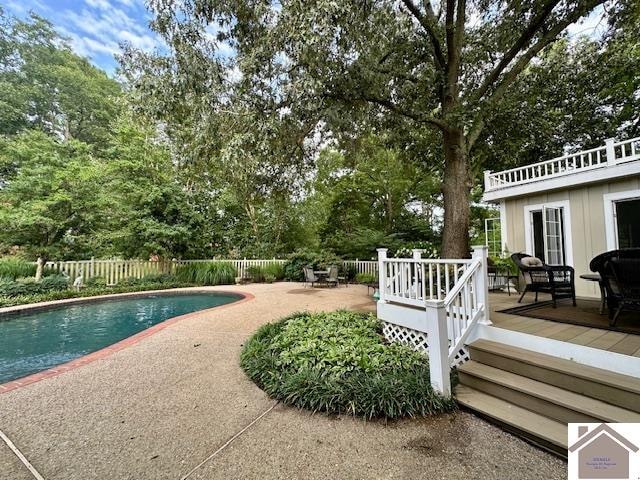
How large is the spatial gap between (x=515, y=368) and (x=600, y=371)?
0.61 m

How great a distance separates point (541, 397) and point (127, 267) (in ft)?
41.6

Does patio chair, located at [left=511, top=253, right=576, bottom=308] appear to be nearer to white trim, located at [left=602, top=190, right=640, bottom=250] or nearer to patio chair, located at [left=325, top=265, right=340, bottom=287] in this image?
white trim, located at [left=602, top=190, right=640, bottom=250]

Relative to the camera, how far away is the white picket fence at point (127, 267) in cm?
980

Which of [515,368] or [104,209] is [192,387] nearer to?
[515,368]

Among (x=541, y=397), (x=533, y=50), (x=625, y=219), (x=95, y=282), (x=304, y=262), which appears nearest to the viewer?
(x=541, y=397)

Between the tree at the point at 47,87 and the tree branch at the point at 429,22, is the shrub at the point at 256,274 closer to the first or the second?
the tree branch at the point at 429,22

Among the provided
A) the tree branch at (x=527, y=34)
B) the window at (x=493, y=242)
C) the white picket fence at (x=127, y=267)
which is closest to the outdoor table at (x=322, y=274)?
the white picket fence at (x=127, y=267)

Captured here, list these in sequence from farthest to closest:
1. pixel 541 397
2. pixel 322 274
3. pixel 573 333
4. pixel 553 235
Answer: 1. pixel 322 274
2. pixel 553 235
3. pixel 573 333
4. pixel 541 397

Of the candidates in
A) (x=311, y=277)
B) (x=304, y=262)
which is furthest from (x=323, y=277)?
(x=304, y=262)

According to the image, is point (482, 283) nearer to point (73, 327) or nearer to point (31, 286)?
point (73, 327)

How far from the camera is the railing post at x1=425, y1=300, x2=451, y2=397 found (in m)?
2.65

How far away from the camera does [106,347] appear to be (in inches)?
178

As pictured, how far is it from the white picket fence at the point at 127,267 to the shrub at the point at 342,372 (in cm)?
810

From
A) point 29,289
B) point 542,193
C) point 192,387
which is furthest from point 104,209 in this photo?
point 542,193
